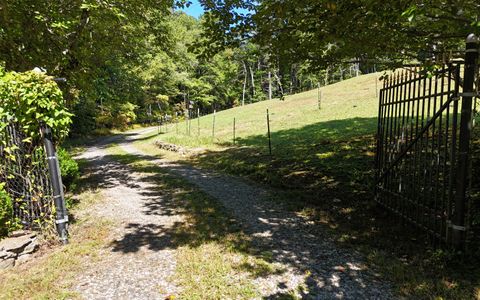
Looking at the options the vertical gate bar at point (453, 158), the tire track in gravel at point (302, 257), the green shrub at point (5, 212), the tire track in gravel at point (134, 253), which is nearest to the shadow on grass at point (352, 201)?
the tire track in gravel at point (302, 257)

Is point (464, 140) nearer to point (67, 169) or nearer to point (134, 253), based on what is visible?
point (134, 253)

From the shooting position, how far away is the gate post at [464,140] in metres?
3.63

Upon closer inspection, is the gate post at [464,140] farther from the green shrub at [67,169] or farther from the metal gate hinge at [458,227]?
the green shrub at [67,169]

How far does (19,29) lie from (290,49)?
261 inches

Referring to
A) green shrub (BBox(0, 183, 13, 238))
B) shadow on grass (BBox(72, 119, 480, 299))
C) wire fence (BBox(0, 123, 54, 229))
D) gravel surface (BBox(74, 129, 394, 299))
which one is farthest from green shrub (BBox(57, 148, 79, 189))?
green shrub (BBox(0, 183, 13, 238))

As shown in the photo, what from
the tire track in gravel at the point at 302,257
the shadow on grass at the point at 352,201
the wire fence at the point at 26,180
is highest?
the wire fence at the point at 26,180

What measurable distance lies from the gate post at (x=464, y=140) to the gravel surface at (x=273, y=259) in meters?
1.20

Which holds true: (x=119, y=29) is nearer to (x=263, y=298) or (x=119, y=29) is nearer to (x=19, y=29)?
(x=19, y=29)

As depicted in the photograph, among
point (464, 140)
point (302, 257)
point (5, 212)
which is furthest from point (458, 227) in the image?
point (5, 212)

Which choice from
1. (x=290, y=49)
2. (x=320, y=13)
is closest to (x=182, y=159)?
(x=290, y=49)

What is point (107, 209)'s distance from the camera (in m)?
7.14

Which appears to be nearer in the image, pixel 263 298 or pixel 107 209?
pixel 263 298

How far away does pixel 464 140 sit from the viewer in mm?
3695

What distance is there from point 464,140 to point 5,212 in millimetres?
6778
